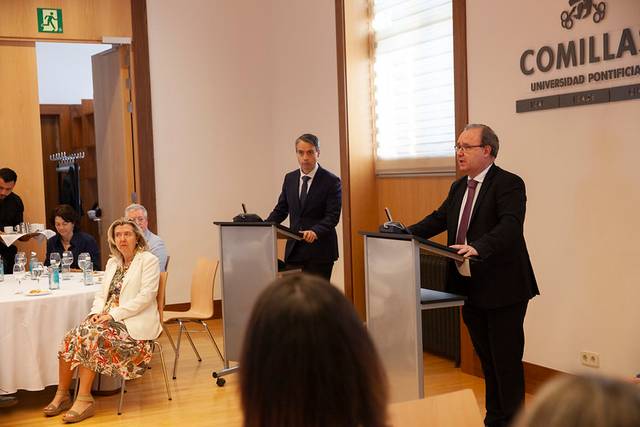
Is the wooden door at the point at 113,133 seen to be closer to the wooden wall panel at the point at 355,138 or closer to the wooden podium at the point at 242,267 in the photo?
the wooden wall panel at the point at 355,138

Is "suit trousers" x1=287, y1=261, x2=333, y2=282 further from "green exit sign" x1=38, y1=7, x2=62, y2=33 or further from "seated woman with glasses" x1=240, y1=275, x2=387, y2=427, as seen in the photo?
"seated woman with glasses" x1=240, y1=275, x2=387, y2=427

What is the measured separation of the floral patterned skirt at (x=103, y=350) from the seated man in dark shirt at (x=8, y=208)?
2.50 metres

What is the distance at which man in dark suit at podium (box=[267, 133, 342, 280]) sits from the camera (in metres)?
5.50

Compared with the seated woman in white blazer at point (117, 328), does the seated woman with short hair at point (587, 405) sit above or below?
above

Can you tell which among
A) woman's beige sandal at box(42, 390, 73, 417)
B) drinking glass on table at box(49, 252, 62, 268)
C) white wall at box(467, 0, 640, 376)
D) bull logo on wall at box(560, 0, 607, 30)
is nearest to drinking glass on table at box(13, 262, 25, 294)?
drinking glass on table at box(49, 252, 62, 268)

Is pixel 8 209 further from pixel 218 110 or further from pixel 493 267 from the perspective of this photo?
pixel 493 267

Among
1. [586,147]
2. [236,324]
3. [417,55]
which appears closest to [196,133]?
[417,55]

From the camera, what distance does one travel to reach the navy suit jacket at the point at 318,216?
549cm

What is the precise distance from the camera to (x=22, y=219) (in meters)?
7.60

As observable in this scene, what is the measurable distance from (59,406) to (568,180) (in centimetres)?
358

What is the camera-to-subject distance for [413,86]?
6.70m

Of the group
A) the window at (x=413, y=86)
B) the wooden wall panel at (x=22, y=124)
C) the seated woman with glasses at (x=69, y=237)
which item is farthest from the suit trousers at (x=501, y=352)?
the wooden wall panel at (x=22, y=124)

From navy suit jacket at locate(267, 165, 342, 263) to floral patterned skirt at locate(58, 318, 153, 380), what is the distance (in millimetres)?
1250

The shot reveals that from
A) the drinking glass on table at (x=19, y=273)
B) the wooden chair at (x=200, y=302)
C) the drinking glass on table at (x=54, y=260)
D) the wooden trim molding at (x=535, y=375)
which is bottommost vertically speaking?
the wooden trim molding at (x=535, y=375)
